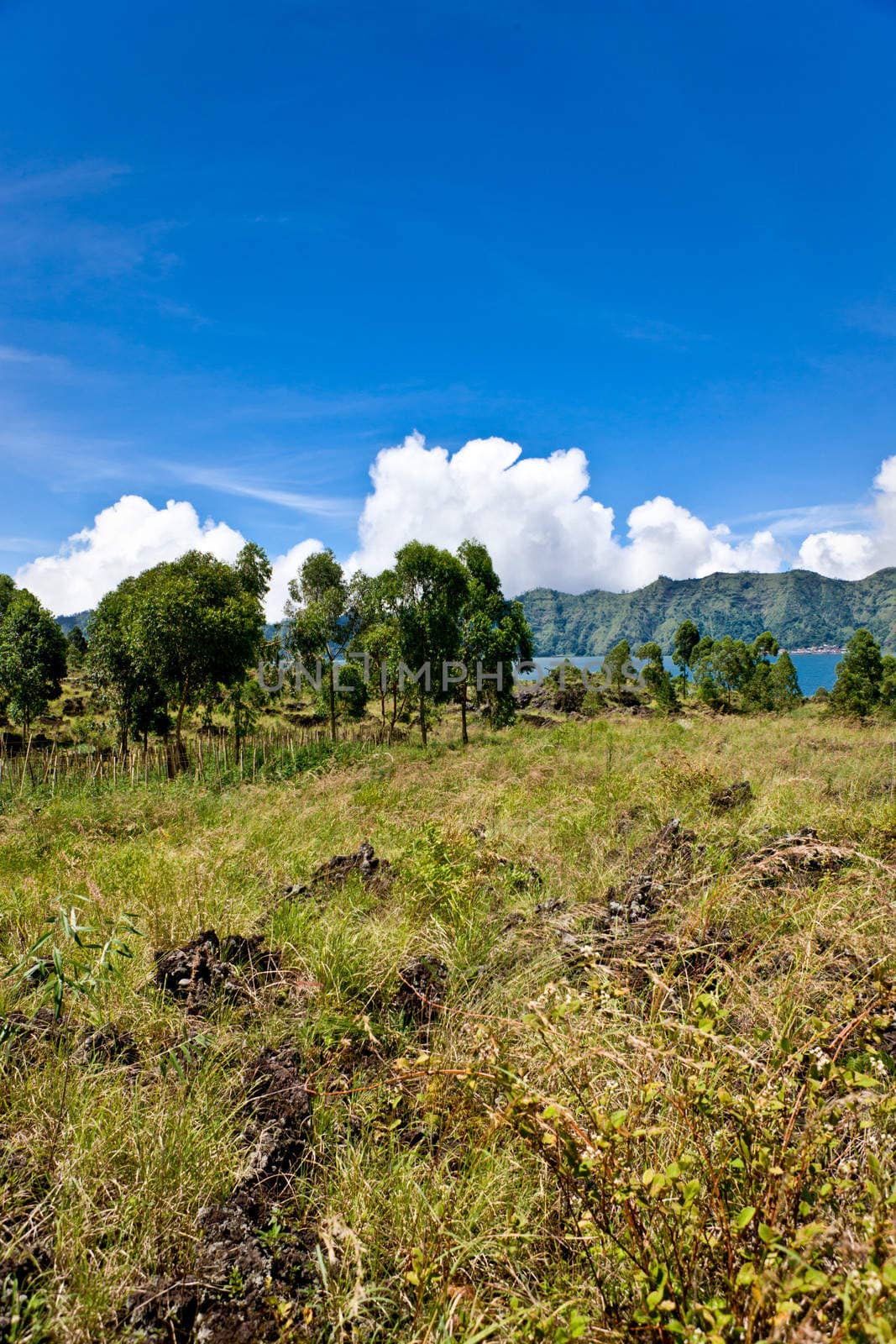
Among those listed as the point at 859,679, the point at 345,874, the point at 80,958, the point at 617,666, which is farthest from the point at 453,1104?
the point at 617,666

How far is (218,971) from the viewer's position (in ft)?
12.8

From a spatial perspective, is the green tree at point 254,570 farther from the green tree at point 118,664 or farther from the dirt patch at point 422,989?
the dirt patch at point 422,989

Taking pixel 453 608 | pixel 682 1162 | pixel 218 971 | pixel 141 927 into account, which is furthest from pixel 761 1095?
pixel 453 608

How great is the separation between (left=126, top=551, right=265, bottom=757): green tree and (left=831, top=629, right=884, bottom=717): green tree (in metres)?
23.1

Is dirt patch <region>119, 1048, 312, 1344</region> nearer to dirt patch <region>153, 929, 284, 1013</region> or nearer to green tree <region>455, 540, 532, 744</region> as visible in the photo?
dirt patch <region>153, 929, 284, 1013</region>

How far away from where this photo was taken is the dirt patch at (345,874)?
5477 mm

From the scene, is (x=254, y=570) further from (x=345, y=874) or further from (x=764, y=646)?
(x=764, y=646)

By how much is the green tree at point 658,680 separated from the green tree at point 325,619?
20193 millimetres

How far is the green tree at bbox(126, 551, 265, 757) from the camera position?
1716cm

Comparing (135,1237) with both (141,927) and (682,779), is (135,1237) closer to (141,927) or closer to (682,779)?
(141,927)

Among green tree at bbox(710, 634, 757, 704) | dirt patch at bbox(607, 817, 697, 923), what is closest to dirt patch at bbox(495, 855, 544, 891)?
dirt patch at bbox(607, 817, 697, 923)

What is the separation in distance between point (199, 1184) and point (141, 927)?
9.62 feet

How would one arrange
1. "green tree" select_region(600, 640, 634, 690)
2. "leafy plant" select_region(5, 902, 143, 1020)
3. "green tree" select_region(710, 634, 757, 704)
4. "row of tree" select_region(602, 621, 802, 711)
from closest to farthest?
"leafy plant" select_region(5, 902, 143, 1020) → "row of tree" select_region(602, 621, 802, 711) → "green tree" select_region(710, 634, 757, 704) → "green tree" select_region(600, 640, 634, 690)

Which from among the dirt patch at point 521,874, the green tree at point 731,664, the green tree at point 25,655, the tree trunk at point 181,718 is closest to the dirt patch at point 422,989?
the dirt patch at point 521,874
